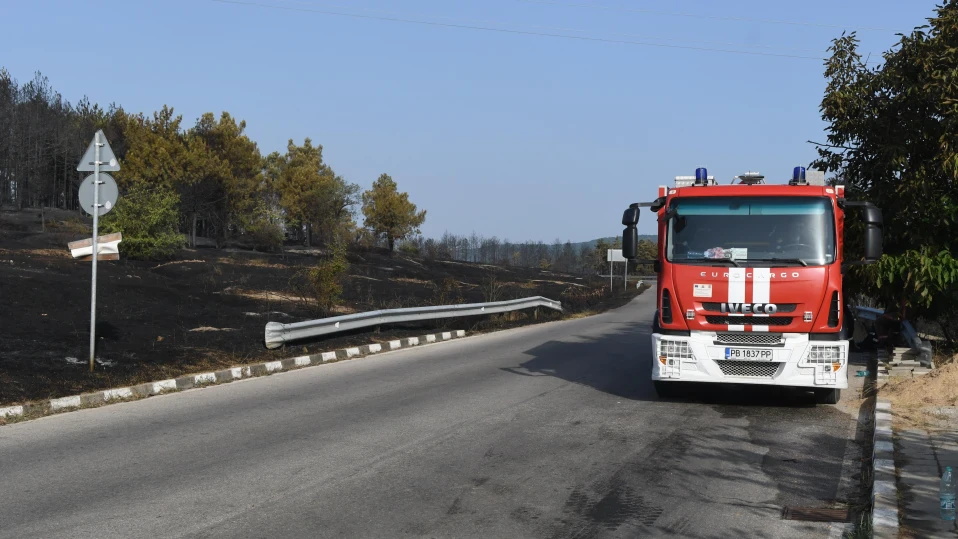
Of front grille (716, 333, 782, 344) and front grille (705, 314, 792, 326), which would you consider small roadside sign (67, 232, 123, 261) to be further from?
front grille (716, 333, 782, 344)

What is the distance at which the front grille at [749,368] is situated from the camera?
33.4 ft

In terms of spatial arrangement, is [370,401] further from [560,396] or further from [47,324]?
[47,324]

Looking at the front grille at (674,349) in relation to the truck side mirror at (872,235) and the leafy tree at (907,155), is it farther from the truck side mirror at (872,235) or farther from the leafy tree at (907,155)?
the leafy tree at (907,155)

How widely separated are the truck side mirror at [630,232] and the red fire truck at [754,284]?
0.02 metres

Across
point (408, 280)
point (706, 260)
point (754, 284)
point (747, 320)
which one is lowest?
point (408, 280)

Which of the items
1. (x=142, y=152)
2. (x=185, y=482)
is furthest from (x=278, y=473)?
(x=142, y=152)

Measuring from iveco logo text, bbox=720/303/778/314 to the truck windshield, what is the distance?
1.60ft

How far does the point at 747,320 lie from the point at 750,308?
0.16m

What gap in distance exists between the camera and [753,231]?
10.4 m

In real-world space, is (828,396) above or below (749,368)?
below

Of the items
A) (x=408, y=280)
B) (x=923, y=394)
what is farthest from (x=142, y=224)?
(x=923, y=394)

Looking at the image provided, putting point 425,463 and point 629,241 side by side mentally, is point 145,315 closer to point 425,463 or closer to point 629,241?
point 629,241

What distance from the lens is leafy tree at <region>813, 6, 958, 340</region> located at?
12750 mm

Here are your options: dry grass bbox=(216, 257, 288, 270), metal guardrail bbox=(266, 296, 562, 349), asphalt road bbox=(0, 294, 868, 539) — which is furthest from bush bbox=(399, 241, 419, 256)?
asphalt road bbox=(0, 294, 868, 539)
